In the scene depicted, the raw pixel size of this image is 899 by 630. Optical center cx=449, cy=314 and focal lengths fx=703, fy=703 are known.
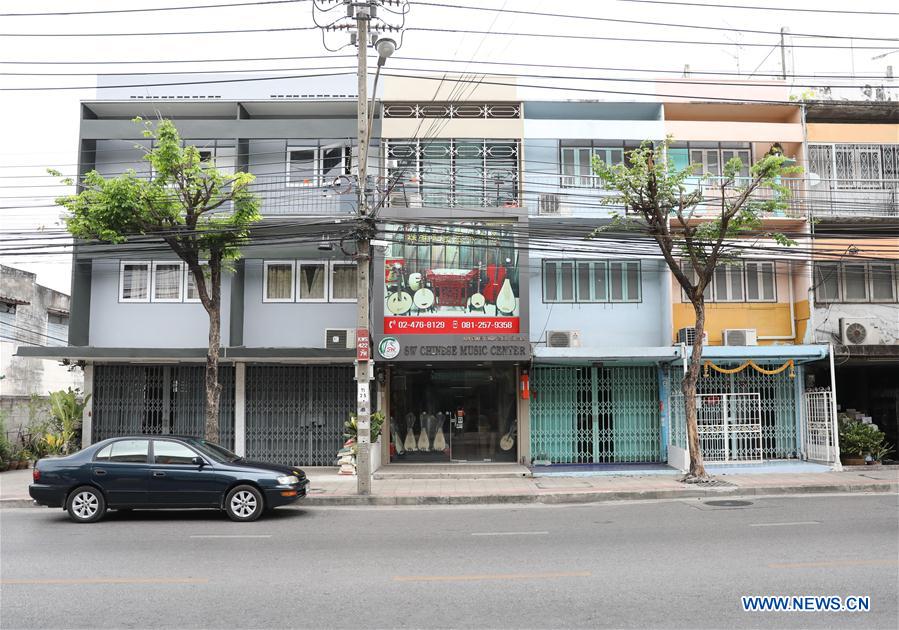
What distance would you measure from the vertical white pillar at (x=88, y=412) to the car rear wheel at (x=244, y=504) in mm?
9285

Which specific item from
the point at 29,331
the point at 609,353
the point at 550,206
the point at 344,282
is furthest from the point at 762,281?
the point at 29,331

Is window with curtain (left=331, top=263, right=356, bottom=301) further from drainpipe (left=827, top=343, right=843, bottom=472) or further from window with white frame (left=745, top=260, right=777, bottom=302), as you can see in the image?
drainpipe (left=827, top=343, right=843, bottom=472)

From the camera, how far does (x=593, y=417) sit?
18.6 m

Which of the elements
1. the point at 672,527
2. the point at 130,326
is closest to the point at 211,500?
the point at 672,527

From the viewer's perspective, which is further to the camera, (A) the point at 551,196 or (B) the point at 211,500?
Result: (A) the point at 551,196

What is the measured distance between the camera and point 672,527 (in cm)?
1022

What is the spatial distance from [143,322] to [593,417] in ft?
40.5

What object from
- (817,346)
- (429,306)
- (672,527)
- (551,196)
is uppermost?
(551,196)

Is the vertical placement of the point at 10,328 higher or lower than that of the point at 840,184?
lower

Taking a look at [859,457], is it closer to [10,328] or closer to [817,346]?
[817,346]

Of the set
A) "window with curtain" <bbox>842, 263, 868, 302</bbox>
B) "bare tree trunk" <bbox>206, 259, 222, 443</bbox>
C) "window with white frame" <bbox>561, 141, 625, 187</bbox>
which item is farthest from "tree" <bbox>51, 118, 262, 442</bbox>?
"window with curtain" <bbox>842, 263, 868, 302</bbox>

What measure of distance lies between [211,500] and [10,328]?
17.7m

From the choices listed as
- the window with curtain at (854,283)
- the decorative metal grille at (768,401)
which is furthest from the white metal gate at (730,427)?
the window with curtain at (854,283)

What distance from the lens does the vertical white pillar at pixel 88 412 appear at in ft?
60.6
